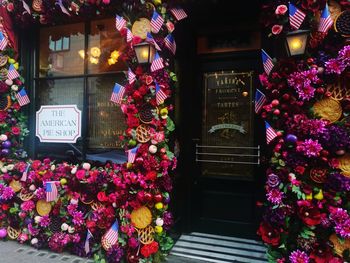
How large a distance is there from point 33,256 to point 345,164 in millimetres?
4165

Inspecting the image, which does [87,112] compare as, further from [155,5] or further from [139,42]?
[155,5]

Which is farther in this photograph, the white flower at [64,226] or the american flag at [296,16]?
the white flower at [64,226]

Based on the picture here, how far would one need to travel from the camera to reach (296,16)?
10.1 feet

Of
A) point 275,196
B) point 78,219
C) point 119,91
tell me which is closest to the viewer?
point 275,196

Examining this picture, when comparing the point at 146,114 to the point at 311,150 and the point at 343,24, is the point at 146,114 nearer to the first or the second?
the point at 311,150

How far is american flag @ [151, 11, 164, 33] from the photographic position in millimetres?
3643

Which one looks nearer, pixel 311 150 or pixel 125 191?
pixel 311 150

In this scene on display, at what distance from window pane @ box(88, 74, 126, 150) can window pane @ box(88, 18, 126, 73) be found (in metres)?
0.18

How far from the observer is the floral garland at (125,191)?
3.70 m

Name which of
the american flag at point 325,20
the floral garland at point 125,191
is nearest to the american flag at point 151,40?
the floral garland at point 125,191

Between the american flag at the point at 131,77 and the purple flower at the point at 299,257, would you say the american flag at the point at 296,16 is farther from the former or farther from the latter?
the purple flower at the point at 299,257

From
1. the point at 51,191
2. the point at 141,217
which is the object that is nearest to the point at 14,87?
the point at 51,191

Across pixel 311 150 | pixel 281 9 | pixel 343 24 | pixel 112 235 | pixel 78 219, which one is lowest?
pixel 112 235

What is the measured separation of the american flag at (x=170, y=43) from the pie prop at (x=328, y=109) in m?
2.00
